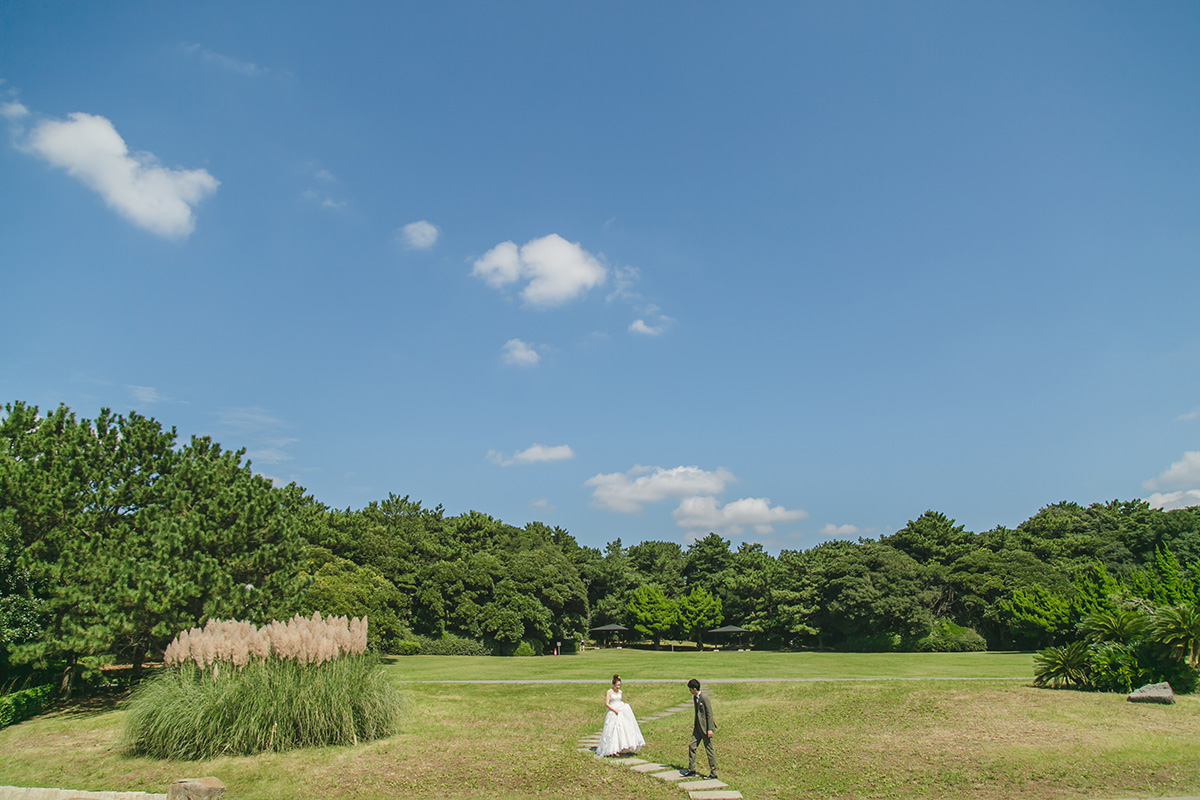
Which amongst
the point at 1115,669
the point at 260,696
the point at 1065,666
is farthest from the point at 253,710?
the point at 1115,669

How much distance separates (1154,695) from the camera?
14031 millimetres

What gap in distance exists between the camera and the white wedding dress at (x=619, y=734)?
1134 cm

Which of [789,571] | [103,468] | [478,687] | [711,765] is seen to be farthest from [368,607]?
[789,571]

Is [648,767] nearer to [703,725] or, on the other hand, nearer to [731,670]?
[703,725]

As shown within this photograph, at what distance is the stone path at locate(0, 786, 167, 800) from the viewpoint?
8795mm

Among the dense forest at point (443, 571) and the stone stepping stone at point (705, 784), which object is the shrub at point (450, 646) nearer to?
the dense forest at point (443, 571)

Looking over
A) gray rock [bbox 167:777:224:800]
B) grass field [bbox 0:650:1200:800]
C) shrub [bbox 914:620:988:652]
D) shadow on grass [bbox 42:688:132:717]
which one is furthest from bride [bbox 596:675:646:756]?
shrub [bbox 914:620:988:652]

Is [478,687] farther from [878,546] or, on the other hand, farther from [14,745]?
[878,546]

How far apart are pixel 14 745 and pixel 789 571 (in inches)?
1904

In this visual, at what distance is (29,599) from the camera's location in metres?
18.1

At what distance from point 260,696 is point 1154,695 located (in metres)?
17.6

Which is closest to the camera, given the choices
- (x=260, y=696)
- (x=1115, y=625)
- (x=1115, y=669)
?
(x=260, y=696)

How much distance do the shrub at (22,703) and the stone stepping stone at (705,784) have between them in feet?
56.3

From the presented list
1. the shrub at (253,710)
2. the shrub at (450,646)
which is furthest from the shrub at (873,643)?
the shrub at (253,710)
